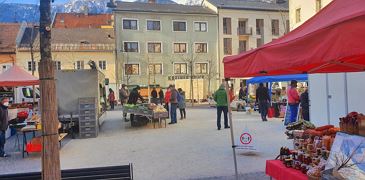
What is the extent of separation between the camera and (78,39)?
50469 mm

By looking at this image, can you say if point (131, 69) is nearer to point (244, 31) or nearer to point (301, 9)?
point (244, 31)

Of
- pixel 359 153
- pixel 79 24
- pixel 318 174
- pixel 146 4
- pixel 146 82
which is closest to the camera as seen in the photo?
pixel 359 153

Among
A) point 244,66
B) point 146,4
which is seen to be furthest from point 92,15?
point 244,66

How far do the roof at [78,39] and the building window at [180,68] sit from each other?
27.8ft

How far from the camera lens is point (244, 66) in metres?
5.50

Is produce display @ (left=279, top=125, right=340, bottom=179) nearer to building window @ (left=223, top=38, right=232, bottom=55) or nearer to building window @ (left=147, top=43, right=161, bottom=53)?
building window @ (left=147, top=43, right=161, bottom=53)

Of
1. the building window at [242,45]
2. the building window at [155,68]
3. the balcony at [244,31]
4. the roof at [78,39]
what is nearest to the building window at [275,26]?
the balcony at [244,31]

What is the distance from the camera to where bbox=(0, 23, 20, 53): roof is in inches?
1812

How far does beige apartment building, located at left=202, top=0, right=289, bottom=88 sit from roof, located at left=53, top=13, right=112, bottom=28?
65.7ft

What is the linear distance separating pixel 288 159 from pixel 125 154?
6223 mm

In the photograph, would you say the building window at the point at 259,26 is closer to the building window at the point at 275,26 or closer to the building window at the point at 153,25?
the building window at the point at 275,26

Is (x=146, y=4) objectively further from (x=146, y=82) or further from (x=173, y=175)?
(x=173, y=175)

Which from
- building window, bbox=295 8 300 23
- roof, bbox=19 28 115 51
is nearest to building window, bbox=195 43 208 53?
roof, bbox=19 28 115 51

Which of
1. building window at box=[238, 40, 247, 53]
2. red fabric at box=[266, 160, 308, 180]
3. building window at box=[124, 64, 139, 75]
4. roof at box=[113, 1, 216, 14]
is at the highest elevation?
roof at box=[113, 1, 216, 14]
